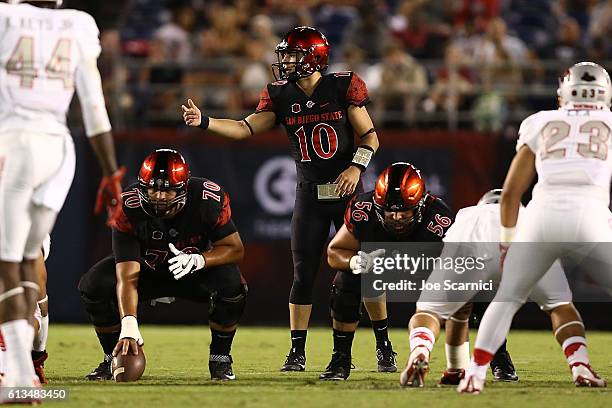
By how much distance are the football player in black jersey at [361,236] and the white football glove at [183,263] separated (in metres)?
0.82

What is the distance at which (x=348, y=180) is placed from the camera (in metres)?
8.09

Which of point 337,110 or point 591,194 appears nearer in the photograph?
point 591,194

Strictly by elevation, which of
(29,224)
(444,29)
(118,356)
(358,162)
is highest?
(444,29)

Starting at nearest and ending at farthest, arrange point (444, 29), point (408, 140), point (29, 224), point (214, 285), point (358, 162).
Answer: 1. point (29, 224)
2. point (214, 285)
3. point (358, 162)
4. point (408, 140)
5. point (444, 29)

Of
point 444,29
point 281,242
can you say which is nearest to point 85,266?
point 281,242

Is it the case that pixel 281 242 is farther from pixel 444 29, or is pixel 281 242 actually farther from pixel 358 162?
pixel 358 162

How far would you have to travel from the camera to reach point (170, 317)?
13.1 meters

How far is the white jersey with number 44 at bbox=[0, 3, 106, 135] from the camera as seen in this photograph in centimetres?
598

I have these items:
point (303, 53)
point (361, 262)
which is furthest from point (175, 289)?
point (303, 53)

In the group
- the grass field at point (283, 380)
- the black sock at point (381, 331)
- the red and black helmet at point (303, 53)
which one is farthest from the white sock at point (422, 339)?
the red and black helmet at point (303, 53)

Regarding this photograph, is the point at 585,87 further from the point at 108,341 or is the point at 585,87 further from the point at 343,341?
the point at 108,341

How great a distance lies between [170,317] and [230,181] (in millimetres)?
1600

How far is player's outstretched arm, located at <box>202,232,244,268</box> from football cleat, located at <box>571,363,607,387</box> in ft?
6.96

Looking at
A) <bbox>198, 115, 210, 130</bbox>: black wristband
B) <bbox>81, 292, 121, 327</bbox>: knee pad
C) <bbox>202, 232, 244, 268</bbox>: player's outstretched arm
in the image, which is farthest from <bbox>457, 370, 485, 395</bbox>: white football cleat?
<bbox>198, 115, 210, 130</bbox>: black wristband
